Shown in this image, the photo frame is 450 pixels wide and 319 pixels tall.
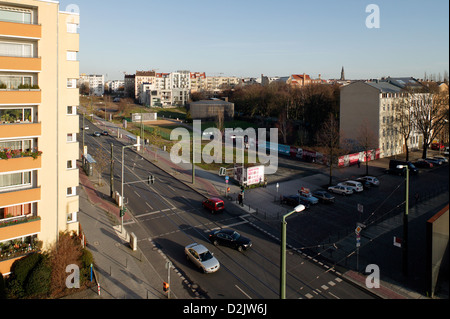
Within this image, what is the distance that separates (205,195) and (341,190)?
43.9ft

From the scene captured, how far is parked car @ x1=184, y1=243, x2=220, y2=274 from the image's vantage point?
17.6m

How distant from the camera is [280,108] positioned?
254 feet

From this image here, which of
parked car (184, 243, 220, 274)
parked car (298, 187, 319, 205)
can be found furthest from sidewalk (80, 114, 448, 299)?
parked car (298, 187, 319, 205)

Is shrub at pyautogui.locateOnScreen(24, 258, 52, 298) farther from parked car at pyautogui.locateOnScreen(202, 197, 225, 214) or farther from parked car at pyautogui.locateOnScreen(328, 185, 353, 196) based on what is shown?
parked car at pyautogui.locateOnScreen(328, 185, 353, 196)

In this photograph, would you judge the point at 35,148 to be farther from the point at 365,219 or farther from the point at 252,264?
the point at 365,219

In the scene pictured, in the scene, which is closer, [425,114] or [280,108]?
[425,114]

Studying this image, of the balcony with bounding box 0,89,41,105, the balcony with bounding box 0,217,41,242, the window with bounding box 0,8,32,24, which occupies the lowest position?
the balcony with bounding box 0,217,41,242

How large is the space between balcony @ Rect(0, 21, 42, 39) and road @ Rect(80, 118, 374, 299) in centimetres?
1357

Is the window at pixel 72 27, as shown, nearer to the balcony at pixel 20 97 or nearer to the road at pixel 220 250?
the balcony at pixel 20 97

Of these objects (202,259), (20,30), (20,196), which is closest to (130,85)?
(20,30)

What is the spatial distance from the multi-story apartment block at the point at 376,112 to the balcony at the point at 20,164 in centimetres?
4108

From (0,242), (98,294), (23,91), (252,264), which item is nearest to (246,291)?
(252,264)
